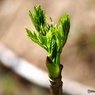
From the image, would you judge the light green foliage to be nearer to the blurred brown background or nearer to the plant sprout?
the plant sprout

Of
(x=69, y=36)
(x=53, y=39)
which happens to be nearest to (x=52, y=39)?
(x=53, y=39)

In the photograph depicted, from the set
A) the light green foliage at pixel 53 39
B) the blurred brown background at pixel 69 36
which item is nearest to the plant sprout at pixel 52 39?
the light green foliage at pixel 53 39

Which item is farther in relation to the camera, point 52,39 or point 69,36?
point 69,36

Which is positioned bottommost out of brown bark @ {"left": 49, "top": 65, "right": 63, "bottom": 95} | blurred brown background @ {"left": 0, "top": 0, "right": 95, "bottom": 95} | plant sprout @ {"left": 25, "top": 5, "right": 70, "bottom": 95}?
brown bark @ {"left": 49, "top": 65, "right": 63, "bottom": 95}

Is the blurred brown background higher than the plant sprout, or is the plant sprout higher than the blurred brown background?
the blurred brown background

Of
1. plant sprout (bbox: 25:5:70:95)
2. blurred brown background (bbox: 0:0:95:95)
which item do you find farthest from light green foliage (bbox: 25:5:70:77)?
blurred brown background (bbox: 0:0:95:95)

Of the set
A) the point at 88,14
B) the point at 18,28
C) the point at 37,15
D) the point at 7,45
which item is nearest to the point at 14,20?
the point at 18,28

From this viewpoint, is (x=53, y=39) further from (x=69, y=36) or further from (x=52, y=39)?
(x=69, y=36)

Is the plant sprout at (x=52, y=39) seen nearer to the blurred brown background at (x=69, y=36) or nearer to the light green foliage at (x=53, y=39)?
the light green foliage at (x=53, y=39)
